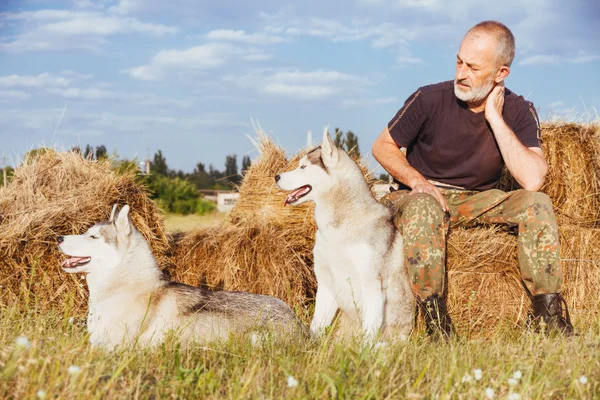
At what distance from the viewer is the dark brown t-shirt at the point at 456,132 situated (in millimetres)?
5367

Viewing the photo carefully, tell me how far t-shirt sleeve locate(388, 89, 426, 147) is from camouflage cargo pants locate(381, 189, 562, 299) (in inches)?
25.6

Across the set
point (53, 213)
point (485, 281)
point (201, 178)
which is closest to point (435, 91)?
point (485, 281)

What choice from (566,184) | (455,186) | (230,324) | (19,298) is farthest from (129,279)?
(566,184)

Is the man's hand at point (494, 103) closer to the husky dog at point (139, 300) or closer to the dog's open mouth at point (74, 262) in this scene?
the husky dog at point (139, 300)

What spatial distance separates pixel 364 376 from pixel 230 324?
5.76ft

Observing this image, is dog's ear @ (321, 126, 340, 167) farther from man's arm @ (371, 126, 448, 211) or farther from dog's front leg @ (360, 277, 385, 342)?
dog's front leg @ (360, 277, 385, 342)

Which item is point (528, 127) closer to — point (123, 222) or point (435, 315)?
point (435, 315)

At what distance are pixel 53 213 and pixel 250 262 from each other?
1.95 m

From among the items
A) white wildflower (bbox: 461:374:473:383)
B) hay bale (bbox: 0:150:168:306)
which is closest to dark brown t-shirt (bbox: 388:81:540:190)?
hay bale (bbox: 0:150:168:306)

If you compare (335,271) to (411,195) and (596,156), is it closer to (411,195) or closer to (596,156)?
(411,195)

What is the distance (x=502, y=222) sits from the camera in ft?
17.0

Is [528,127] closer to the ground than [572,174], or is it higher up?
higher up

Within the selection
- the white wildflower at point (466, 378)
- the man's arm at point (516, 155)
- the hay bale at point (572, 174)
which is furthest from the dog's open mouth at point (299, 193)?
the hay bale at point (572, 174)

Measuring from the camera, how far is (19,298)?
543 cm
